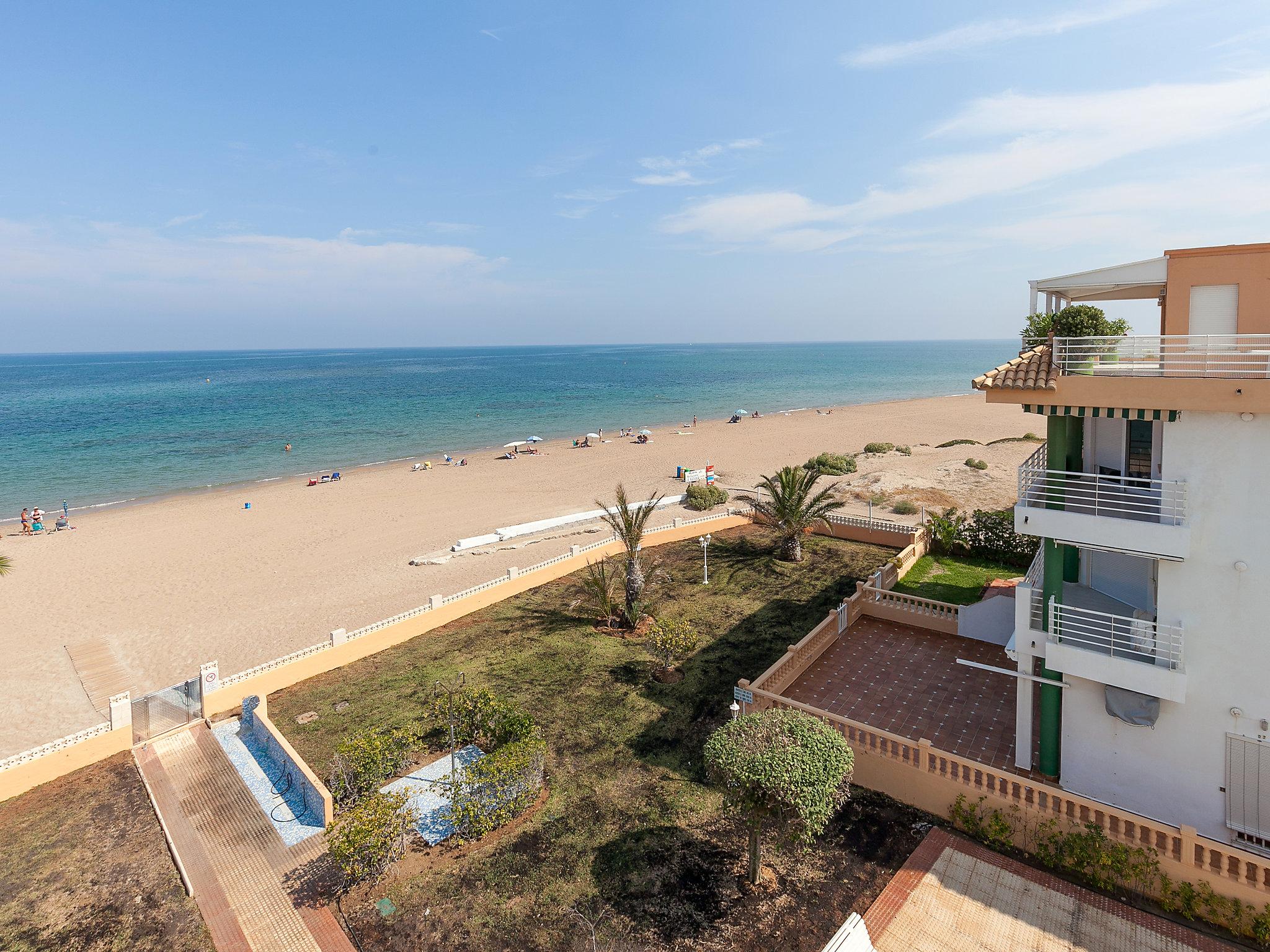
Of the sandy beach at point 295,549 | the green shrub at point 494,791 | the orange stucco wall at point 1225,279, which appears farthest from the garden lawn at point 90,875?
the orange stucco wall at point 1225,279

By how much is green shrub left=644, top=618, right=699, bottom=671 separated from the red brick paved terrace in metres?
2.54

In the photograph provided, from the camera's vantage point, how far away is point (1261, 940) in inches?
316

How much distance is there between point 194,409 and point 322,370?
104m

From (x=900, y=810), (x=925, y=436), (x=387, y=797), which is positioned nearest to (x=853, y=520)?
(x=900, y=810)

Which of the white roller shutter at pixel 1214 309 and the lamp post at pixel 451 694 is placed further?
the lamp post at pixel 451 694

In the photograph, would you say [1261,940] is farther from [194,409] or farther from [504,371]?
[504,371]

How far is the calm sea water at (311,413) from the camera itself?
51750mm

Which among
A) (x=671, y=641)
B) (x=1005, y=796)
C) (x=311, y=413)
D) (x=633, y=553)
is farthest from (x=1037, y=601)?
(x=311, y=413)

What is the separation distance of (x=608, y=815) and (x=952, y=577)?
14.8 m

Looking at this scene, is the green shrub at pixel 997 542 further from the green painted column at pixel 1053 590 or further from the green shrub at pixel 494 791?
the green shrub at pixel 494 791

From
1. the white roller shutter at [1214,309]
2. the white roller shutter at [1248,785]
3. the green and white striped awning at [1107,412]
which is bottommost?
the white roller shutter at [1248,785]

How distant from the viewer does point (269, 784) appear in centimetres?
1248

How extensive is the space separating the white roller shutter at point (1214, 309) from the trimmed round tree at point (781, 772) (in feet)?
25.4

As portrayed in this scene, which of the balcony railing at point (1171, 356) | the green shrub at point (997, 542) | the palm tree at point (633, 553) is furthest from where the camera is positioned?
the green shrub at point (997, 542)
